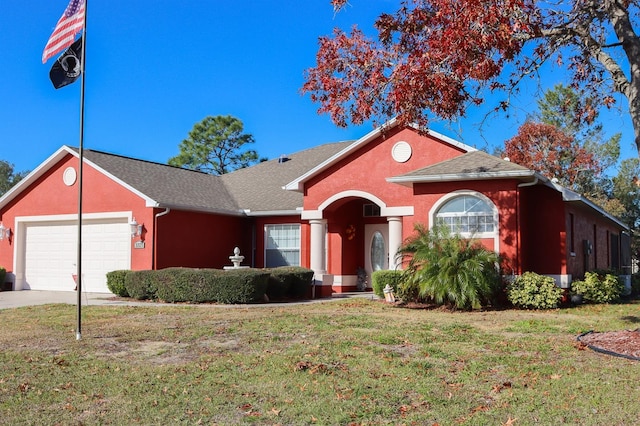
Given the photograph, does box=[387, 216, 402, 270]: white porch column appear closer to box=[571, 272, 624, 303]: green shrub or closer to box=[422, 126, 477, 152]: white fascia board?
box=[422, 126, 477, 152]: white fascia board

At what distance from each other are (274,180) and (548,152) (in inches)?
694

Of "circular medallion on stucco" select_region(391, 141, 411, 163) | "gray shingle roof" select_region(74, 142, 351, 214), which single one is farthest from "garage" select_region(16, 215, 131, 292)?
"circular medallion on stucco" select_region(391, 141, 411, 163)

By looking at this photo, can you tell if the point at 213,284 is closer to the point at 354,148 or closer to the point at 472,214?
the point at 354,148

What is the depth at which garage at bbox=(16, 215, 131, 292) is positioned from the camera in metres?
20.8

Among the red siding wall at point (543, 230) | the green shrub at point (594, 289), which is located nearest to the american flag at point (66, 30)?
the red siding wall at point (543, 230)

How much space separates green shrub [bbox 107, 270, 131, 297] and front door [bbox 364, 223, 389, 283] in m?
Answer: 8.11

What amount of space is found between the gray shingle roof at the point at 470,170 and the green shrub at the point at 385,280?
2.51 m

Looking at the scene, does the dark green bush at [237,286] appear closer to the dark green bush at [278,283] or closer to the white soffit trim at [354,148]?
the dark green bush at [278,283]

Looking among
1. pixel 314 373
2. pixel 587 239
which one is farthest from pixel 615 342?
pixel 587 239

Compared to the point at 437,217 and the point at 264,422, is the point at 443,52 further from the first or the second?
the point at 437,217

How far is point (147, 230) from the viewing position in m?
19.8

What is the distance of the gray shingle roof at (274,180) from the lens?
75.5ft

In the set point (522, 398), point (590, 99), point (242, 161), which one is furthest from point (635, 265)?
point (522, 398)

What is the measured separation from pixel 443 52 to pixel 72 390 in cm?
705
